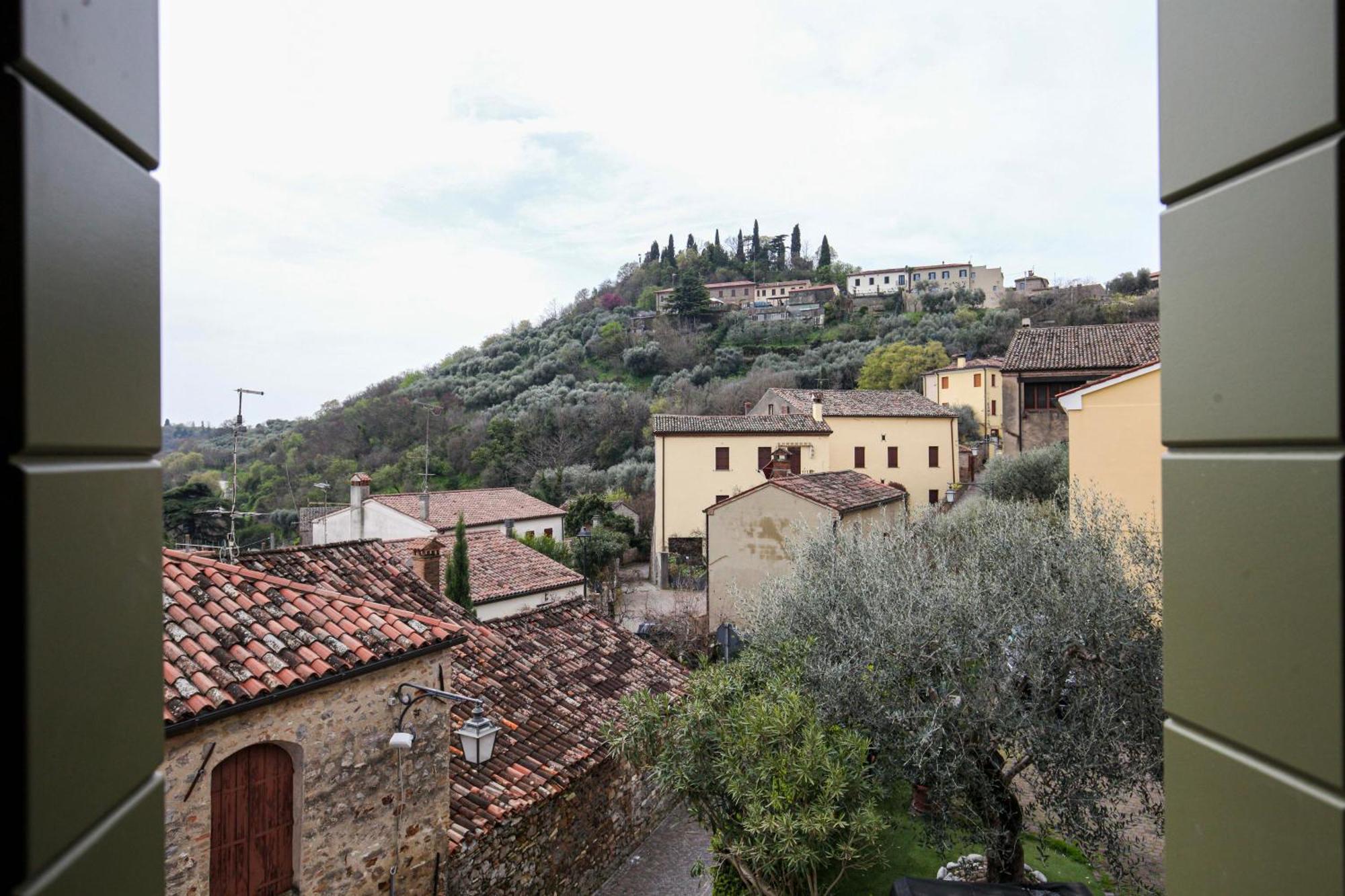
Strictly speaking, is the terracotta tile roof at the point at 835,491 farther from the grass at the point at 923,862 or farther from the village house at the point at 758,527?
the grass at the point at 923,862

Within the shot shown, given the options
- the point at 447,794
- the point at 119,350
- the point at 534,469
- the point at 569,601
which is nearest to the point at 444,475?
the point at 534,469

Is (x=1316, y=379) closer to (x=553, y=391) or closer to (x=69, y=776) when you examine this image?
(x=69, y=776)

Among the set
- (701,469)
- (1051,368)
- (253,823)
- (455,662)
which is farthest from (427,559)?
(1051,368)

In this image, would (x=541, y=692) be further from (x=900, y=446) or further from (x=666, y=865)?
(x=900, y=446)

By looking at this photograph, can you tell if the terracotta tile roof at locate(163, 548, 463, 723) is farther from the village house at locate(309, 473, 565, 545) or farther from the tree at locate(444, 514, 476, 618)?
the village house at locate(309, 473, 565, 545)

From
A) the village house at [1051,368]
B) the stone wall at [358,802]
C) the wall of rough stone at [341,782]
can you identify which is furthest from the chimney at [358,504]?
the village house at [1051,368]

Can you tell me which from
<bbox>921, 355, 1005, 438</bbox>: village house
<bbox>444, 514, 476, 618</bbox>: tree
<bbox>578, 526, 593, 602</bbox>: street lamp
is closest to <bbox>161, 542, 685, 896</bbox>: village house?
<bbox>444, 514, 476, 618</bbox>: tree

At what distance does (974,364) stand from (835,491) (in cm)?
2479

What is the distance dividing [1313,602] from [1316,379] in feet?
1.06

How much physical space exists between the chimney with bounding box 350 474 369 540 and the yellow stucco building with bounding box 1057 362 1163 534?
1799 centimetres

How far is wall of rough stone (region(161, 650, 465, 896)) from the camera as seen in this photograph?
549 centimetres

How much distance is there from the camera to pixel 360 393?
58844 millimetres

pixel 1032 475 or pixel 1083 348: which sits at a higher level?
pixel 1083 348

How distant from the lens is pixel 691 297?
62.9m
